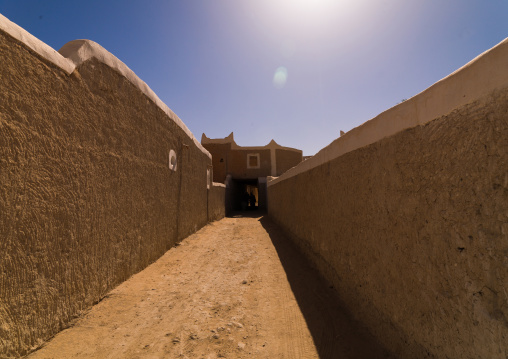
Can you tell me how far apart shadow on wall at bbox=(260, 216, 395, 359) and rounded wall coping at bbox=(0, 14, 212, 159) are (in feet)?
12.1

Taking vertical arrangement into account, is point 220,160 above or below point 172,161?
above

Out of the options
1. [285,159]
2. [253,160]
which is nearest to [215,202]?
[253,160]

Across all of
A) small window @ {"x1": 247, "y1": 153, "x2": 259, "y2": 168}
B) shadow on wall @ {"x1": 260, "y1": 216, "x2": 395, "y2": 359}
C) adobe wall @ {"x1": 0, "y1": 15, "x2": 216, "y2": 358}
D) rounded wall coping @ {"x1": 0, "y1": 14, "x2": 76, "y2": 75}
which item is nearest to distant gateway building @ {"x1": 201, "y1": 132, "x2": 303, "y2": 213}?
small window @ {"x1": 247, "y1": 153, "x2": 259, "y2": 168}

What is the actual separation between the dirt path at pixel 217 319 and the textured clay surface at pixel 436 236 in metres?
0.46

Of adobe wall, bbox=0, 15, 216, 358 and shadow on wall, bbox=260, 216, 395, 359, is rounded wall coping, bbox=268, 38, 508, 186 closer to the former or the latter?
shadow on wall, bbox=260, 216, 395, 359

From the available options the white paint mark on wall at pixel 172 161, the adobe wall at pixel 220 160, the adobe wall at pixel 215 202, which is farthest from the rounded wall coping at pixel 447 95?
the adobe wall at pixel 220 160

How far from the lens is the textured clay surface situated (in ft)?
4.08

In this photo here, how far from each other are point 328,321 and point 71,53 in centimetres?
402

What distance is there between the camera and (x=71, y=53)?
2.72m

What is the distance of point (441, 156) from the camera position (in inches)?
62.6

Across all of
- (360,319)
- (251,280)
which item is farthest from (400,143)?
(251,280)

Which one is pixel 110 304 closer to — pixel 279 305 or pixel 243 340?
pixel 243 340

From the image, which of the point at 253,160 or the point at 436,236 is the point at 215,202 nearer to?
the point at 436,236

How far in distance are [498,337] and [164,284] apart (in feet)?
12.2
